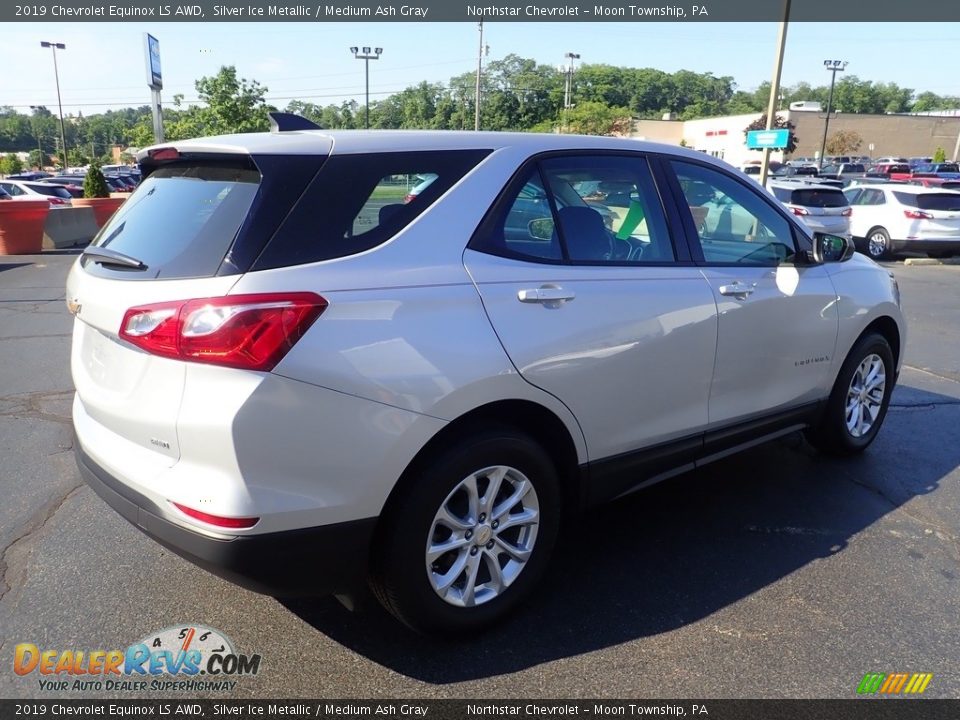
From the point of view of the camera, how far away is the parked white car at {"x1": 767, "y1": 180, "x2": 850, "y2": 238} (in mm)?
16750

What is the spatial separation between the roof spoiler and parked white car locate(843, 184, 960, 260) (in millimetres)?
16729

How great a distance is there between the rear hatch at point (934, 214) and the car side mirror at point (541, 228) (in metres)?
16.4

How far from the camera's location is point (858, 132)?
7875 centimetres

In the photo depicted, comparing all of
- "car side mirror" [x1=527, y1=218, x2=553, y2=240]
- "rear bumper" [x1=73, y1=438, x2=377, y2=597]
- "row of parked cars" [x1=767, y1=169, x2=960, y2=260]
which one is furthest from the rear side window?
"row of parked cars" [x1=767, y1=169, x2=960, y2=260]

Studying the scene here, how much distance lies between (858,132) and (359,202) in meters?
89.2

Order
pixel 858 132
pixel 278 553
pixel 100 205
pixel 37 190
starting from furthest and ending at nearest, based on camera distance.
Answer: pixel 858 132, pixel 37 190, pixel 100 205, pixel 278 553

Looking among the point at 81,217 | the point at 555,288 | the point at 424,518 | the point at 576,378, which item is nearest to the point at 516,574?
the point at 424,518

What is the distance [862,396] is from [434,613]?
3.28 meters

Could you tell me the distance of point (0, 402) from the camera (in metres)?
5.56

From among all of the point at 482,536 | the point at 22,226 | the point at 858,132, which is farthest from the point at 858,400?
the point at 858,132

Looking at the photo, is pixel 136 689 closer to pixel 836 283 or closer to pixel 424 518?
pixel 424 518

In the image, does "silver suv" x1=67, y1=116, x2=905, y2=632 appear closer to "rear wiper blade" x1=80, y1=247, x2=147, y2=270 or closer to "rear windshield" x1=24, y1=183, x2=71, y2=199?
"rear wiper blade" x1=80, y1=247, x2=147, y2=270

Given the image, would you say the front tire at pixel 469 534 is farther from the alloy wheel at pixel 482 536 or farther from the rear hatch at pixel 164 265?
the rear hatch at pixel 164 265

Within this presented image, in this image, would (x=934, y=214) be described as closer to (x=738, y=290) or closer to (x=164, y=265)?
(x=738, y=290)
